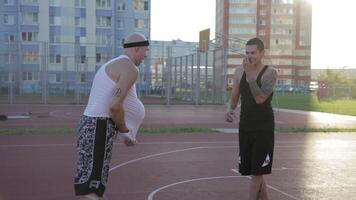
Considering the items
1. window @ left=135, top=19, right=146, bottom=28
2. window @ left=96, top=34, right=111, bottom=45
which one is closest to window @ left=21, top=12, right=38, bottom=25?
window @ left=96, top=34, right=111, bottom=45

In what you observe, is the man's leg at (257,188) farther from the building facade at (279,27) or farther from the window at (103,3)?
the building facade at (279,27)

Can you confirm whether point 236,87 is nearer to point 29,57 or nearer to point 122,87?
point 122,87

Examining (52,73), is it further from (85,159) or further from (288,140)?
(85,159)

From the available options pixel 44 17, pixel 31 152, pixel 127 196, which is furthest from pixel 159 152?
pixel 44 17

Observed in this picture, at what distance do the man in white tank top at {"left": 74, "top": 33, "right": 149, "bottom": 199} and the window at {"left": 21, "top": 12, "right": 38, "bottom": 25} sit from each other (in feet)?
181

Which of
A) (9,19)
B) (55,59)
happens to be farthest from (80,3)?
(55,59)

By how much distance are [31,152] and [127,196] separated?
17.1 feet

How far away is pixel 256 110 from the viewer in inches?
228

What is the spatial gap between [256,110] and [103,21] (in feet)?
190

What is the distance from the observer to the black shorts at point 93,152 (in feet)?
16.0

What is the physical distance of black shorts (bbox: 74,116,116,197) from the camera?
488 centimetres

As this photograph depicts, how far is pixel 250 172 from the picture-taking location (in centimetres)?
589

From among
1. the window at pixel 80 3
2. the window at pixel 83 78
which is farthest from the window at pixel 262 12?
the window at pixel 83 78

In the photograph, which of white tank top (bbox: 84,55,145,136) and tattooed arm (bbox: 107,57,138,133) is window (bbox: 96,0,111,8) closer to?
white tank top (bbox: 84,55,145,136)
